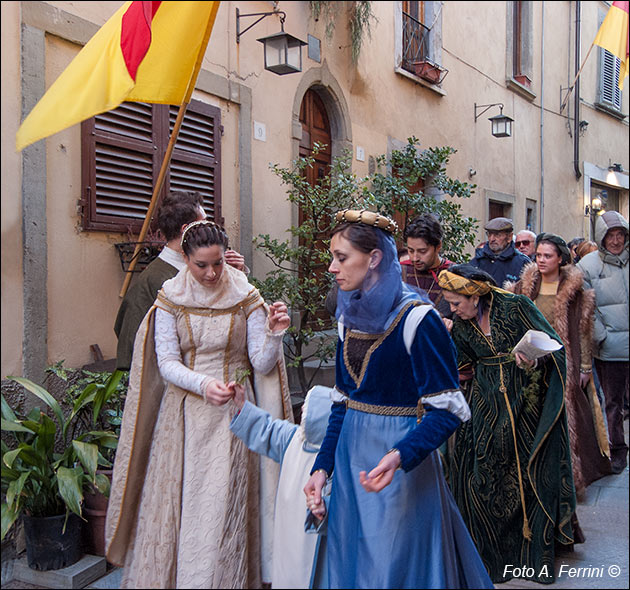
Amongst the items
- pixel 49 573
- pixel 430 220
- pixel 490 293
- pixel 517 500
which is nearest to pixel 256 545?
pixel 49 573

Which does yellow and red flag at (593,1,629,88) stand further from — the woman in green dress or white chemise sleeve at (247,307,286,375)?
white chemise sleeve at (247,307,286,375)

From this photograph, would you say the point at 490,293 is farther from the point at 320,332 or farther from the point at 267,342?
the point at 320,332

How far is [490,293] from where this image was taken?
378cm

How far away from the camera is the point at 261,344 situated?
3.16m

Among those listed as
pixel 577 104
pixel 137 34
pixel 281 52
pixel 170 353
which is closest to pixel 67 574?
pixel 170 353

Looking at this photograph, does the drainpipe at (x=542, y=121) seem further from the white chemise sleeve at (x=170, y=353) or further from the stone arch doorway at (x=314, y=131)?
the white chemise sleeve at (x=170, y=353)

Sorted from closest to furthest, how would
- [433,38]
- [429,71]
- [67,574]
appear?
[67,574] < [429,71] < [433,38]

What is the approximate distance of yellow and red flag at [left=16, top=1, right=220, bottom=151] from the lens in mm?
2555

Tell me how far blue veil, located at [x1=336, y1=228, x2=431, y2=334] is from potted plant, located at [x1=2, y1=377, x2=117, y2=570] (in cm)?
192

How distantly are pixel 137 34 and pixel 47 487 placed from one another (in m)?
2.29

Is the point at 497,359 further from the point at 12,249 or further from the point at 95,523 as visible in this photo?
the point at 12,249

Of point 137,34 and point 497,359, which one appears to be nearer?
point 137,34

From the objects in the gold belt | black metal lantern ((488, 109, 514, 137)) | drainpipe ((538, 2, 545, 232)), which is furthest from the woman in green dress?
drainpipe ((538, 2, 545, 232))

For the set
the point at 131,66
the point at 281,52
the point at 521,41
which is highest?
the point at 521,41
